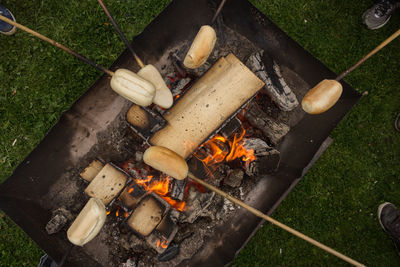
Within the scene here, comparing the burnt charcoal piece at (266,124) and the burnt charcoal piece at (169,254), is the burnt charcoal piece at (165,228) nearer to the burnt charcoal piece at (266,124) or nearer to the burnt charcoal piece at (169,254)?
the burnt charcoal piece at (169,254)

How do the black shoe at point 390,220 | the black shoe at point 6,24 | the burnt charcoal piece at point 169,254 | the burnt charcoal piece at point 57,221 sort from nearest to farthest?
the burnt charcoal piece at point 57,221
the burnt charcoal piece at point 169,254
the black shoe at point 6,24
the black shoe at point 390,220

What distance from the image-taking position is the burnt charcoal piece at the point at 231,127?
2.79 m

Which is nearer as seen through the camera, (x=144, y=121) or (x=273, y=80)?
(x=144, y=121)

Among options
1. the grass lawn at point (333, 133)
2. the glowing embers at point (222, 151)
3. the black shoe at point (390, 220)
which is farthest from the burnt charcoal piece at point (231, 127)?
the black shoe at point (390, 220)

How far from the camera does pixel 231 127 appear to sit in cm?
280

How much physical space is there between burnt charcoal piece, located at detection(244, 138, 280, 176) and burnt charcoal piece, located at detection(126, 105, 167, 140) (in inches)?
35.7

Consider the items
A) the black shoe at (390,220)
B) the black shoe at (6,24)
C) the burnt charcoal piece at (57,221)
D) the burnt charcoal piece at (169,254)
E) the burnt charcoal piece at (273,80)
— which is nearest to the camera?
the burnt charcoal piece at (57,221)

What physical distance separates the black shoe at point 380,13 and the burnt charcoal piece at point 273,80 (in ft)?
6.84

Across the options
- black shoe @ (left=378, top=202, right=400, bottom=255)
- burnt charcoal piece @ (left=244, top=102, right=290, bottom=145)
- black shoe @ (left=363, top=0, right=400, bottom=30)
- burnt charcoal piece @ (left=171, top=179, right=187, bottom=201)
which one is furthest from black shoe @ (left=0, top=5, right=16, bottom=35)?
Result: black shoe @ (left=378, top=202, right=400, bottom=255)

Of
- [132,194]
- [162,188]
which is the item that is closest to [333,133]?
[162,188]

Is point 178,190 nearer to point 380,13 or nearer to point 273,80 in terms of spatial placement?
point 273,80

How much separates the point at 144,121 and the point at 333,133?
2.68 meters

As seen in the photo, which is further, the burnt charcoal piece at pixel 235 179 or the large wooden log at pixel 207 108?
the burnt charcoal piece at pixel 235 179

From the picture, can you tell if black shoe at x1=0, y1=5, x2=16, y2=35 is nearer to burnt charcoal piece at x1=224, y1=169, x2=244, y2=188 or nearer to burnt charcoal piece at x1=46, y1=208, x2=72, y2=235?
burnt charcoal piece at x1=46, y1=208, x2=72, y2=235
